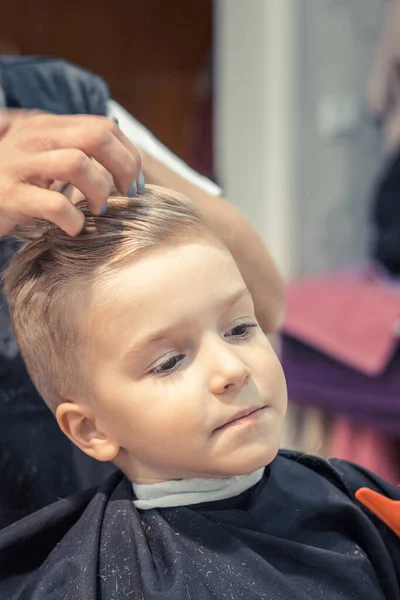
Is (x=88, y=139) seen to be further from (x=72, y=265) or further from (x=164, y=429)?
(x=164, y=429)

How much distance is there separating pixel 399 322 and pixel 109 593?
1.24 metres

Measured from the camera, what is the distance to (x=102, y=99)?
101 cm

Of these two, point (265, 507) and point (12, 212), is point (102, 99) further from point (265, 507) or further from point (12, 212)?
point (265, 507)

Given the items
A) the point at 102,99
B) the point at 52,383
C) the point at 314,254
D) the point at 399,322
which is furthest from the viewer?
the point at 314,254

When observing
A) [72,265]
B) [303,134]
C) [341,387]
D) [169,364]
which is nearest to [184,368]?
[169,364]

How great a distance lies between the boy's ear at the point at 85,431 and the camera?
2.35 ft

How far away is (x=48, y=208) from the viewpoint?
61 centimetres

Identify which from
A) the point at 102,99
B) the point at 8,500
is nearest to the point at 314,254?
the point at 102,99

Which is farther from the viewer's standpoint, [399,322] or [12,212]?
[399,322]

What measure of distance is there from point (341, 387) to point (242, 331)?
1.18m

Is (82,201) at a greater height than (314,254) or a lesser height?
greater

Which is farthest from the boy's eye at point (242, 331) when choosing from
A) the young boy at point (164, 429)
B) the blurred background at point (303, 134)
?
the blurred background at point (303, 134)

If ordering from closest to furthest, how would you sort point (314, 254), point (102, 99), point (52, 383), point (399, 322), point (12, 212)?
point (12, 212)
point (52, 383)
point (102, 99)
point (399, 322)
point (314, 254)

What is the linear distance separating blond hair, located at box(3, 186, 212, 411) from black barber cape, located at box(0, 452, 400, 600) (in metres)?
0.12
